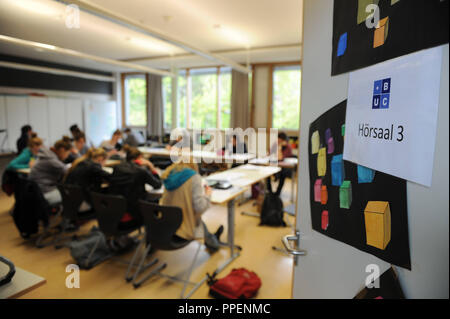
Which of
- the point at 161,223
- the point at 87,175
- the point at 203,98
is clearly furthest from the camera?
the point at 203,98

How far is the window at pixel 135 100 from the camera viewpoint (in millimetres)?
9068

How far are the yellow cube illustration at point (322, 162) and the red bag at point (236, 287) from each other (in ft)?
5.66

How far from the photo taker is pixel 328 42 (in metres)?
1.08

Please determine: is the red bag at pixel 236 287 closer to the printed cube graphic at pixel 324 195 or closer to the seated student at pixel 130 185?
the seated student at pixel 130 185

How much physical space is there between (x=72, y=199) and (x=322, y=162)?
291 centimetres

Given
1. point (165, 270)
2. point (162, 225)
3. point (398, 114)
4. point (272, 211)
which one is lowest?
point (165, 270)

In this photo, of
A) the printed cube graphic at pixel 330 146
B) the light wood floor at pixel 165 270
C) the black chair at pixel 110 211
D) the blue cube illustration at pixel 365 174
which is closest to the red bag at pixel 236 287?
the light wood floor at pixel 165 270

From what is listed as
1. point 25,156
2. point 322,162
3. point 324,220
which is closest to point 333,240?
point 324,220

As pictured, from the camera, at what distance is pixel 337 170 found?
1036 millimetres

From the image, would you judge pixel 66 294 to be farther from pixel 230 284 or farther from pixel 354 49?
pixel 354 49

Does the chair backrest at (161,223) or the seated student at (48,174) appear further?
the seated student at (48,174)

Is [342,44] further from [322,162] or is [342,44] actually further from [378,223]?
[378,223]

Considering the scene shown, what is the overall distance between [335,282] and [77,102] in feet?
22.6

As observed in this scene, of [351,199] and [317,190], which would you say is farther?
[317,190]
